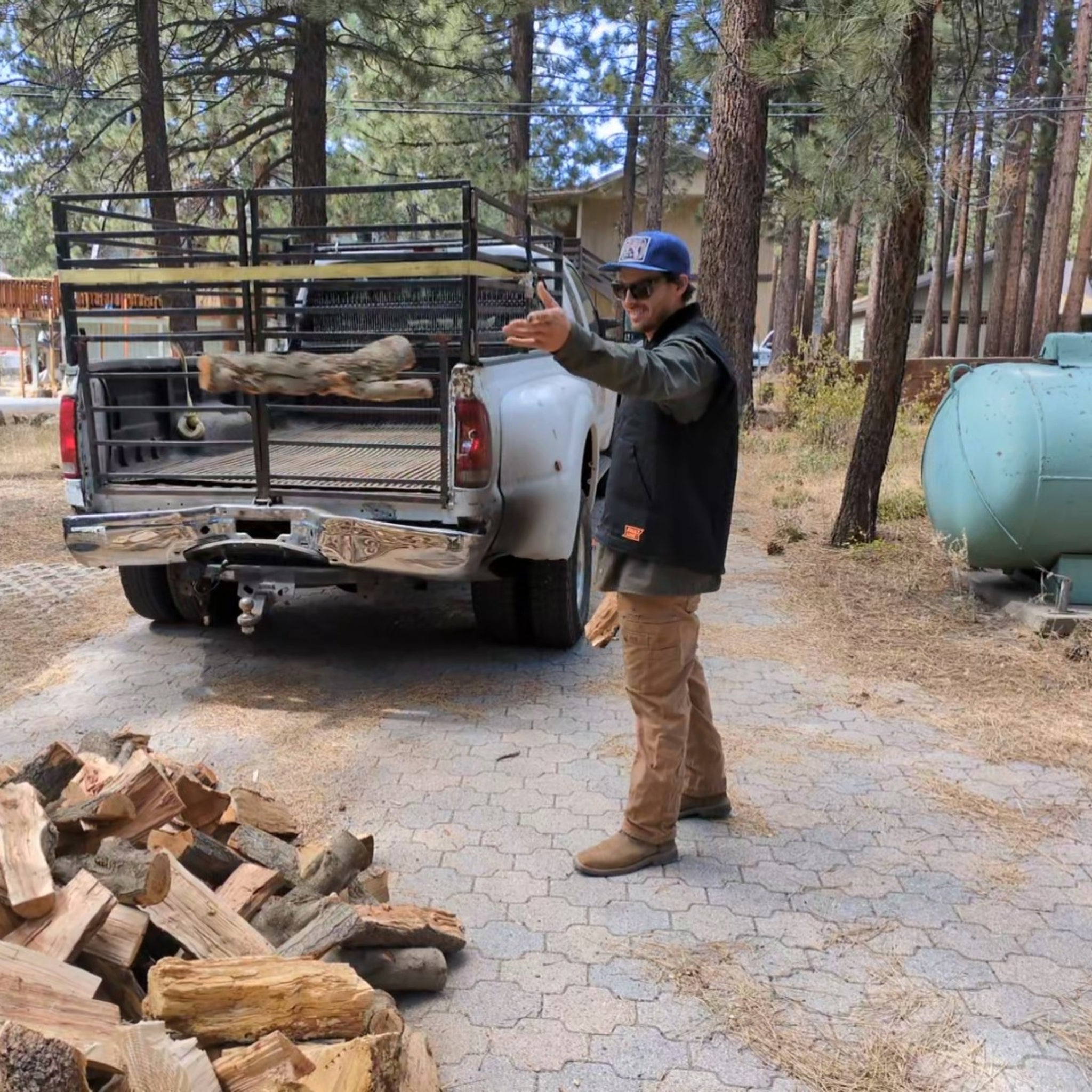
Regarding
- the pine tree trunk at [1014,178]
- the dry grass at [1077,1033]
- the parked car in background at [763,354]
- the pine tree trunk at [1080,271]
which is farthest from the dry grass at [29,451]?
the parked car in background at [763,354]

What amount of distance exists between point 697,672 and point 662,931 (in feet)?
3.04

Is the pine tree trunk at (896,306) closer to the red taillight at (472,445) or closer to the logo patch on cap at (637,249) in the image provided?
the red taillight at (472,445)

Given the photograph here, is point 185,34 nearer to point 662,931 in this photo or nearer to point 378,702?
point 378,702

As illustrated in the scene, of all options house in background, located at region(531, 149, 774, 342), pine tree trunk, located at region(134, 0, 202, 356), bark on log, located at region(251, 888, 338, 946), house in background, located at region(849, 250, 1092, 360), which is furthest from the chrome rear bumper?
house in background, located at region(849, 250, 1092, 360)

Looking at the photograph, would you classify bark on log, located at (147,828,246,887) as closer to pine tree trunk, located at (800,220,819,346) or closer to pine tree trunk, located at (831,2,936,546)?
pine tree trunk, located at (831,2,936,546)

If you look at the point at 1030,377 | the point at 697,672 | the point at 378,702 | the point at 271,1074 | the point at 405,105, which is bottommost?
the point at 378,702

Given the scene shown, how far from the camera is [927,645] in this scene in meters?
5.81

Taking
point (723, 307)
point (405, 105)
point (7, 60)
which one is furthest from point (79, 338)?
point (405, 105)

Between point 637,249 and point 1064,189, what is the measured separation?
20.1 meters

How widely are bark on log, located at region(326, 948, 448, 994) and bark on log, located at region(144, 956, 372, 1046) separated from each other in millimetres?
344

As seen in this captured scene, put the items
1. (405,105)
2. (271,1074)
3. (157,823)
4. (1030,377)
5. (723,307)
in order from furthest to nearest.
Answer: (405,105)
(723,307)
(1030,377)
(157,823)
(271,1074)

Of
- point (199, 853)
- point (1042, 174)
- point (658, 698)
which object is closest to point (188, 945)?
point (199, 853)

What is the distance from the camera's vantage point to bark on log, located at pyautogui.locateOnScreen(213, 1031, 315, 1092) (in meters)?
1.96

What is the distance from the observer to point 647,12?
12523 mm
